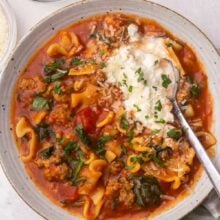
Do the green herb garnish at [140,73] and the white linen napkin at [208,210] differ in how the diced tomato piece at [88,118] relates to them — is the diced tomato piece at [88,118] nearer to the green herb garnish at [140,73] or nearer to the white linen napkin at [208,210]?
the green herb garnish at [140,73]

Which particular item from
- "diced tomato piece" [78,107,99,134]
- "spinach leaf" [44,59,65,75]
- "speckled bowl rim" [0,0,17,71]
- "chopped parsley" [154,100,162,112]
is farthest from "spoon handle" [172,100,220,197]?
"speckled bowl rim" [0,0,17,71]

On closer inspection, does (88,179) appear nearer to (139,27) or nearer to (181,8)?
(139,27)

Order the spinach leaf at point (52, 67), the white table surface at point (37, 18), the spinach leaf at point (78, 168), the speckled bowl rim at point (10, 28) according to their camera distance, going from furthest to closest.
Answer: the speckled bowl rim at point (10, 28), the white table surface at point (37, 18), the spinach leaf at point (52, 67), the spinach leaf at point (78, 168)

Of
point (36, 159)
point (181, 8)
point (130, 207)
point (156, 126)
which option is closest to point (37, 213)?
point (36, 159)

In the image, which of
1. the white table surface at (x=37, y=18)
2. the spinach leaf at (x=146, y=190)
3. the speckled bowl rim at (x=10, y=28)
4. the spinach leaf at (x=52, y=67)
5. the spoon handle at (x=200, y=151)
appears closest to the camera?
the spoon handle at (x=200, y=151)

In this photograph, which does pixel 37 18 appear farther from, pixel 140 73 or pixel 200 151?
pixel 200 151

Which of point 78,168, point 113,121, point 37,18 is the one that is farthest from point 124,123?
point 37,18

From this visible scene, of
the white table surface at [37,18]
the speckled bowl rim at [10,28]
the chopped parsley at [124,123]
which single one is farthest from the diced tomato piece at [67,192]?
the speckled bowl rim at [10,28]
